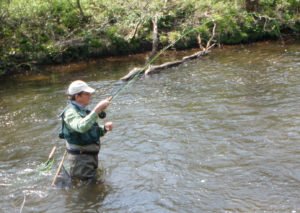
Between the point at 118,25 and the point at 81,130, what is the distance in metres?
14.1

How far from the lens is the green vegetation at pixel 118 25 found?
19.4 metres

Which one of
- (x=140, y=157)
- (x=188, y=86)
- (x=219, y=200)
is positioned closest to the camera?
(x=219, y=200)

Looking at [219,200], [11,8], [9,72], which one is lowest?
[219,200]

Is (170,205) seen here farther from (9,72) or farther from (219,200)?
(9,72)

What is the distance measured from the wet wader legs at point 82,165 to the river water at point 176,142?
0.25 meters

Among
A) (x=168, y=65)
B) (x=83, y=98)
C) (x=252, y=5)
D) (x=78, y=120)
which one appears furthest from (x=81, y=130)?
(x=252, y=5)

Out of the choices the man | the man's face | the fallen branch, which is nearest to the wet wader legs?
the man

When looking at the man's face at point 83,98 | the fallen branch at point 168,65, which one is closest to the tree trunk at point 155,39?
the fallen branch at point 168,65

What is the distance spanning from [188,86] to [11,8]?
8.90 meters

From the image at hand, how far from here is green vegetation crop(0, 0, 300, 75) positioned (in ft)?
63.6

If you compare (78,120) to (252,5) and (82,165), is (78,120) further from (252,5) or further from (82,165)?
(252,5)

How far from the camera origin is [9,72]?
18.8 m

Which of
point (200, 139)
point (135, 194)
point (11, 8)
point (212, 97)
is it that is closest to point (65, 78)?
point (11, 8)

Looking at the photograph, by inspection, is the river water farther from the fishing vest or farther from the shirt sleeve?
the shirt sleeve
